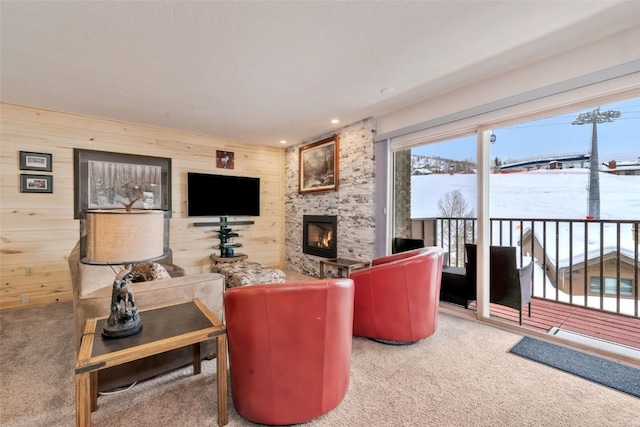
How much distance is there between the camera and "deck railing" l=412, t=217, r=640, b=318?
9.56ft

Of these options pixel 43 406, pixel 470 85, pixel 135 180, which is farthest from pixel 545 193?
pixel 135 180

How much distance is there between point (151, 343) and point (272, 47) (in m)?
2.12

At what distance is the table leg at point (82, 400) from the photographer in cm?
115

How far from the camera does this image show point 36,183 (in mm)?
3492

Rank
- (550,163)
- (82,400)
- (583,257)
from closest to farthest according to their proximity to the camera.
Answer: (82,400), (550,163), (583,257)

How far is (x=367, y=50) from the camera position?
2.24m

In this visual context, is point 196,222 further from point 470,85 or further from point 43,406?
point 470,85

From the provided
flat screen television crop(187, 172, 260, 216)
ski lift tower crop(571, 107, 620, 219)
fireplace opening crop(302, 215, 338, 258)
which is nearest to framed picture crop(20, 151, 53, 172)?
flat screen television crop(187, 172, 260, 216)

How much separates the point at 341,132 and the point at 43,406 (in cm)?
405

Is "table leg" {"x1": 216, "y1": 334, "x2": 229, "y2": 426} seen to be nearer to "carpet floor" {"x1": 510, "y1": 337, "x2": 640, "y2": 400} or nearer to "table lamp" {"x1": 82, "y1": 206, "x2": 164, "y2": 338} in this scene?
"table lamp" {"x1": 82, "y1": 206, "x2": 164, "y2": 338}

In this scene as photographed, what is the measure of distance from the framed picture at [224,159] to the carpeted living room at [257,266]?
2.72 feet

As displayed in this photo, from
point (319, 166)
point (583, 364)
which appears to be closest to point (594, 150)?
point (583, 364)

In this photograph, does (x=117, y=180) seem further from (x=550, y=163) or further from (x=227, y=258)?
(x=550, y=163)

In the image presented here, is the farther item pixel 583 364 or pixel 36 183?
pixel 36 183
